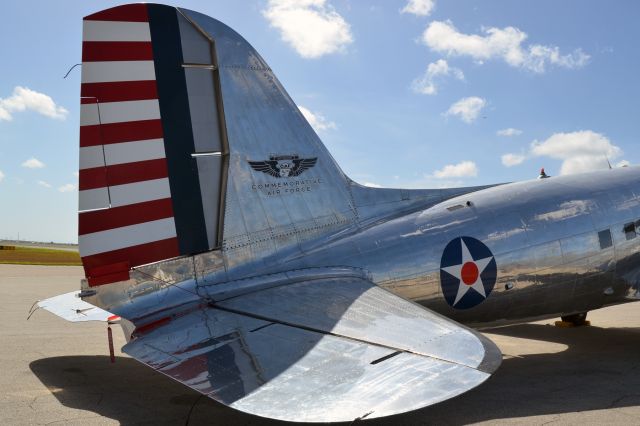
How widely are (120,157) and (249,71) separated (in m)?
2.05

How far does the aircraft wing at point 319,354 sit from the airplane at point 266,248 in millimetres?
19

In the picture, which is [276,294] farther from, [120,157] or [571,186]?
[571,186]

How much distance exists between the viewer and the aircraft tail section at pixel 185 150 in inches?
220

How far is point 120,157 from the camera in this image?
5695 mm

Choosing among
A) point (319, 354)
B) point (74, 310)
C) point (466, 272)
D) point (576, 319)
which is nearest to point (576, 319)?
point (576, 319)

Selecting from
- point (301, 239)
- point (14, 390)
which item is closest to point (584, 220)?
point (301, 239)

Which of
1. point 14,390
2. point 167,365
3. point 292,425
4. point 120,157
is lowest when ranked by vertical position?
point 292,425

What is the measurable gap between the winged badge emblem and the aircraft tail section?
0.05 feet

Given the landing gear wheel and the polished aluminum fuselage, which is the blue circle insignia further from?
the landing gear wheel

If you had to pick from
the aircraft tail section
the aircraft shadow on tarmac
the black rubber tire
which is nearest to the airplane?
the aircraft tail section

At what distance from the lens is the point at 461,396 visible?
6461mm

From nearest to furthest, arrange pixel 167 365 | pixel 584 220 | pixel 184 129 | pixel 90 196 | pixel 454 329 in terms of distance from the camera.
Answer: pixel 167 365 → pixel 454 329 → pixel 90 196 → pixel 184 129 → pixel 584 220

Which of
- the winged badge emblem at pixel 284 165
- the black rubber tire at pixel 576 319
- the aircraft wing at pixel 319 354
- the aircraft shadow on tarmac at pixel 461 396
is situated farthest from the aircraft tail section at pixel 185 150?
the black rubber tire at pixel 576 319

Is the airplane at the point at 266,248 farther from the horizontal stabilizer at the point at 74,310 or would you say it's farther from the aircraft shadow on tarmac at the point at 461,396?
the aircraft shadow on tarmac at the point at 461,396
